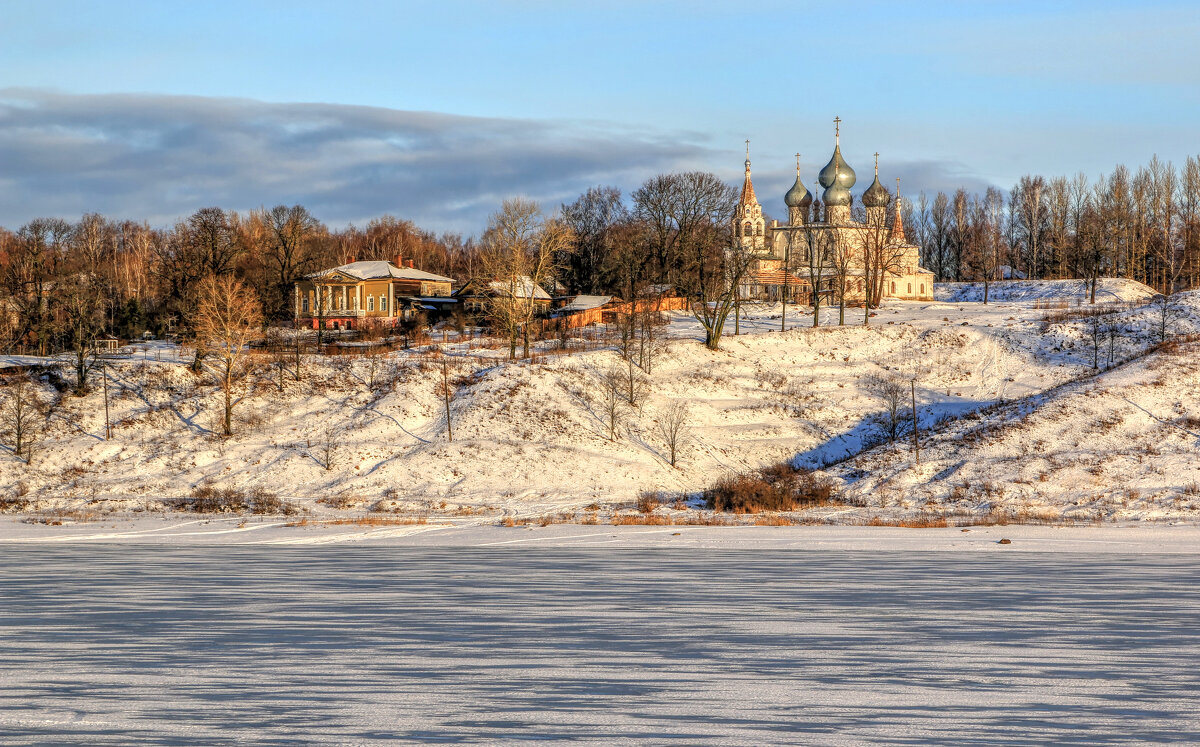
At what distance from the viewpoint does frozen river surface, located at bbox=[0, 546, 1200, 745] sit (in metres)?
→ 9.98

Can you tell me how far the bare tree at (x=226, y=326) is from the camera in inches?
2104

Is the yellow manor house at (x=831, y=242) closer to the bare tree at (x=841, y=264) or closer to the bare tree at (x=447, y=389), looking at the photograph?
the bare tree at (x=841, y=264)

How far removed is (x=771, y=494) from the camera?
39.4 m

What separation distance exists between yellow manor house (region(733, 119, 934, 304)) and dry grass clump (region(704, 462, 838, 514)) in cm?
4548

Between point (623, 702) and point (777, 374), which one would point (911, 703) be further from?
point (777, 374)

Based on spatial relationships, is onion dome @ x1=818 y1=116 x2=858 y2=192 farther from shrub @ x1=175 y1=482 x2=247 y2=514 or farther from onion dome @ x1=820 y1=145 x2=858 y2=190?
shrub @ x1=175 y1=482 x2=247 y2=514

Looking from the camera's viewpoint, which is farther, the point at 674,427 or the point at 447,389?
the point at 447,389

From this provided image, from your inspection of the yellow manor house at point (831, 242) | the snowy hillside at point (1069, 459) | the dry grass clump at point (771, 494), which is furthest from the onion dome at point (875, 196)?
the dry grass clump at point (771, 494)

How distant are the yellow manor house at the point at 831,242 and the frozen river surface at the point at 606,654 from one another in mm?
69603

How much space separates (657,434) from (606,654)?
39.0m

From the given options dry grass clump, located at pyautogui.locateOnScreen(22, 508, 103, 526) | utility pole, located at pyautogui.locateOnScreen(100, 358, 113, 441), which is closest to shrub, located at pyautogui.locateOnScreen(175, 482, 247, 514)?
dry grass clump, located at pyautogui.locateOnScreen(22, 508, 103, 526)

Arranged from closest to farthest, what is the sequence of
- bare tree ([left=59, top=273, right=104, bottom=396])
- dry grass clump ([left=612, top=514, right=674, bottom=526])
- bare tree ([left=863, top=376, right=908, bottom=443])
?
1. dry grass clump ([left=612, top=514, right=674, bottom=526])
2. bare tree ([left=863, top=376, right=908, bottom=443])
3. bare tree ([left=59, top=273, right=104, bottom=396])

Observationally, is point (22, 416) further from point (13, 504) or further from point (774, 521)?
point (774, 521)

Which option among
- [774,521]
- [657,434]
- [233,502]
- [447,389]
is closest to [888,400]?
[657,434]
